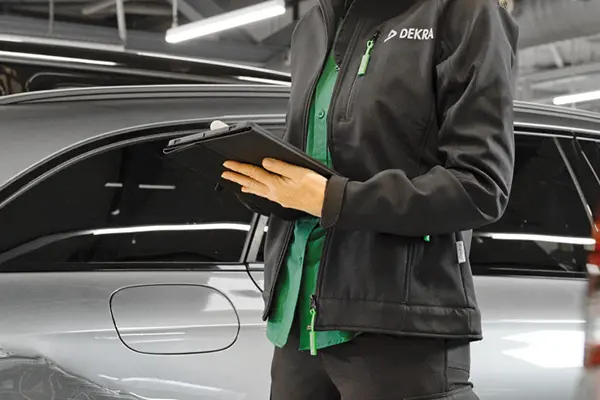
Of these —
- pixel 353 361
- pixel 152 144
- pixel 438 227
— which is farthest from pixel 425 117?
pixel 152 144

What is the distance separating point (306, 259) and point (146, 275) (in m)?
0.60

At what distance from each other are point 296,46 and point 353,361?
0.57 m

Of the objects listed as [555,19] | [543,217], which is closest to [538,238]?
[543,217]

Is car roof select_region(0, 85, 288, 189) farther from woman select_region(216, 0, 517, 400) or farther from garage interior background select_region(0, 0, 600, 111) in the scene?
garage interior background select_region(0, 0, 600, 111)

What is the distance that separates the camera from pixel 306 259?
1.15 m

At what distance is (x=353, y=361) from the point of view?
1.08 m

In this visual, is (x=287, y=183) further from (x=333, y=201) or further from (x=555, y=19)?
(x=555, y=19)

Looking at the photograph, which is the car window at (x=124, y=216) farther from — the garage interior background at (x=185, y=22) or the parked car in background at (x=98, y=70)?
the garage interior background at (x=185, y=22)

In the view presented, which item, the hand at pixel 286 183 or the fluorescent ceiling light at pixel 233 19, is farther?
the fluorescent ceiling light at pixel 233 19

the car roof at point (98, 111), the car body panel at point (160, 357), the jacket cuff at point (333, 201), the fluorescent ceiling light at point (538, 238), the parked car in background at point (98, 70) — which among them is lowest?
the car body panel at point (160, 357)

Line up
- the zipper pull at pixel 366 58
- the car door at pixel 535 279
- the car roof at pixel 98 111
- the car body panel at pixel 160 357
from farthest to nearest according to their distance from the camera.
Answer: the car door at pixel 535 279
the car roof at pixel 98 111
the car body panel at pixel 160 357
the zipper pull at pixel 366 58

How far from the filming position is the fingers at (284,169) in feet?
3.39

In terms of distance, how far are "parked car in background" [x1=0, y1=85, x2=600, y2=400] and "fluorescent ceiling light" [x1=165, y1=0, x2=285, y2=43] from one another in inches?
191

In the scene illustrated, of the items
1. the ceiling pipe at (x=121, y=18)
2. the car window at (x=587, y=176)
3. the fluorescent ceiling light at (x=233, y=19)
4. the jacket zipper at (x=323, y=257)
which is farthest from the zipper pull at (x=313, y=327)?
the ceiling pipe at (x=121, y=18)
